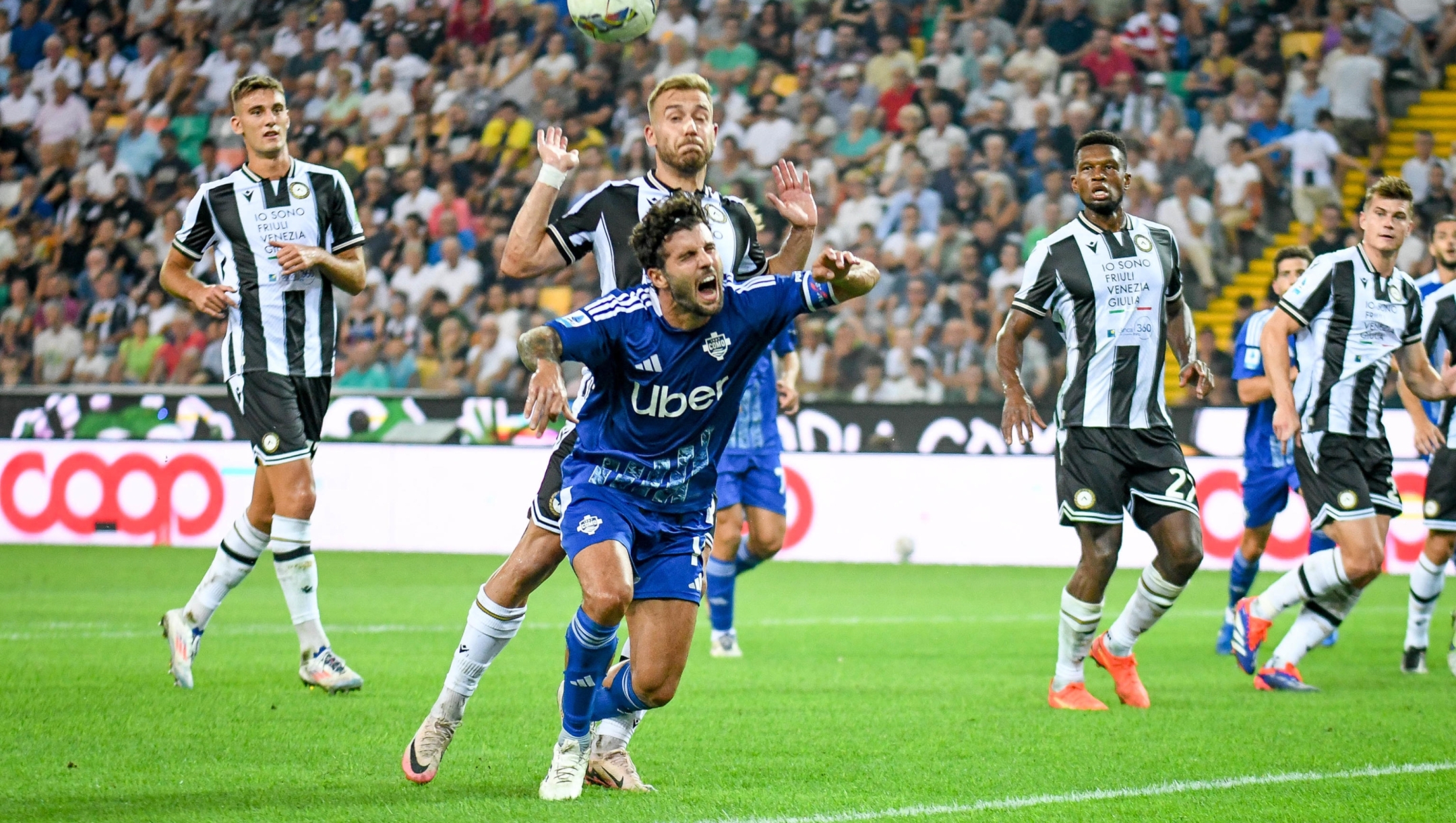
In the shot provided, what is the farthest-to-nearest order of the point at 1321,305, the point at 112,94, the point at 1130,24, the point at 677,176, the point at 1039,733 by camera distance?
the point at 112,94
the point at 1130,24
the point at 1321,305
the point at 1039,733
the point at 677,176

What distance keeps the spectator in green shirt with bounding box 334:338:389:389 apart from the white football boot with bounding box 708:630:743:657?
9511 mm

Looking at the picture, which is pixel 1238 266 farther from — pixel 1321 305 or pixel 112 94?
Result: pixel 112 94

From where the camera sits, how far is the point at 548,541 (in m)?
5.45

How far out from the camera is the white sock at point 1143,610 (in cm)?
727

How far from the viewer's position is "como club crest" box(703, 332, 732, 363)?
512cm

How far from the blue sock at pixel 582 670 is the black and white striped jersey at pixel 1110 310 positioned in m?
2.98

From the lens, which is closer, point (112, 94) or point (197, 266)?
point (197, 266)

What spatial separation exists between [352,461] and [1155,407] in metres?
10.5

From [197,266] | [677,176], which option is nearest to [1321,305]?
[677,176]

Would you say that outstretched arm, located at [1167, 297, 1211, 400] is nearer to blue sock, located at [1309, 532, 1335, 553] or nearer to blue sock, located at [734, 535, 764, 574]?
blue sock, located at [1309, 532, 1335, 553]

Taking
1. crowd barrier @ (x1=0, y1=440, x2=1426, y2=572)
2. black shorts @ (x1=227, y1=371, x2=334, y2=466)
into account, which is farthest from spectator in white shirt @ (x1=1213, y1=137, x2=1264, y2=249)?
black shorts @ (x1=227, y1=371, x2=334, y2=466)

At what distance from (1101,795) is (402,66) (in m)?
18.2

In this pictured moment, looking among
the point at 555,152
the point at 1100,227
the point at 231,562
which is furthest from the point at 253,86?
the point at 1100,227

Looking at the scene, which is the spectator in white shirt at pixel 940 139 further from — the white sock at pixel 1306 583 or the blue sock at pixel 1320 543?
the white sock at pixel 1306 583
